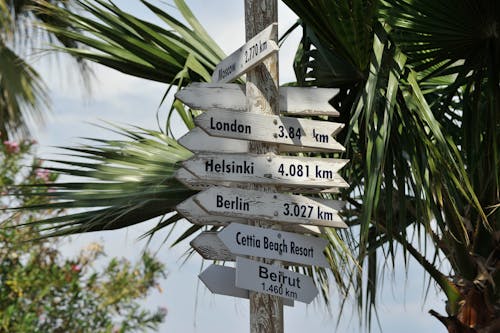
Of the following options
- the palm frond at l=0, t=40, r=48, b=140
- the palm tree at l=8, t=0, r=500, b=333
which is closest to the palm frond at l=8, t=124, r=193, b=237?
the palm tree at l=8, t=0, r=500, b=333

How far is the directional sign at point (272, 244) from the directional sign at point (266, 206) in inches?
2.3

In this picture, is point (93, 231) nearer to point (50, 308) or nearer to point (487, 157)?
point (487, 157)

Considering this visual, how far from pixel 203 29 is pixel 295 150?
4.88 ft

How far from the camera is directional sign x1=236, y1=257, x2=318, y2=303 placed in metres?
3.25

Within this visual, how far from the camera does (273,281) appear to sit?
3275 mm

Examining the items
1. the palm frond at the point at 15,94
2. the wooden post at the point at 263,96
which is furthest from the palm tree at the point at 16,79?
the wooden post at the point at 263,96

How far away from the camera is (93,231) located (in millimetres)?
4645

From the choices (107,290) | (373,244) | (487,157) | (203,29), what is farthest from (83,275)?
(487,157)

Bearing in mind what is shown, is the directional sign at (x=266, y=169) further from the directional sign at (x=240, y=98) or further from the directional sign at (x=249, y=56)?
the directional sign at (x=249, y=56)

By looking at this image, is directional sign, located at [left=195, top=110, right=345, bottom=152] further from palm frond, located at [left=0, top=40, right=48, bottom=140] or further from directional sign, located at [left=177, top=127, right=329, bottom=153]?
palm frond, located at [left=0, top=40, right=48, bottom=140]

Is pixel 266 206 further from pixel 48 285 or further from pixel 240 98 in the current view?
pixel 48 285

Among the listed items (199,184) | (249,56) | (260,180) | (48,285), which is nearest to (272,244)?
(260,180)

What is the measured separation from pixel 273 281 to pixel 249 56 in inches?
32.7

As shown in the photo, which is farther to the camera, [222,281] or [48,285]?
[48,285]
